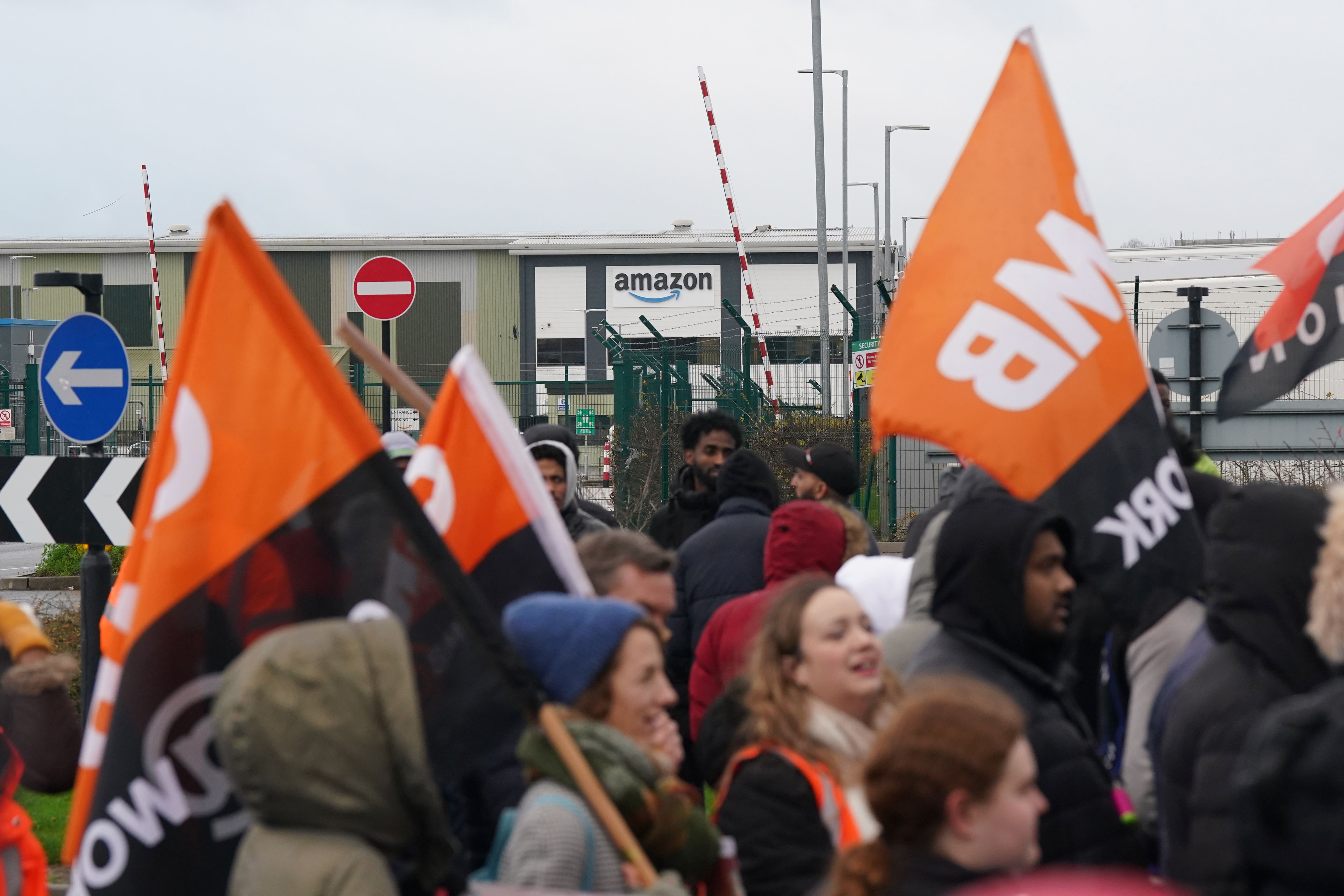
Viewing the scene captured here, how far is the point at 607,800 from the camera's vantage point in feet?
8.70

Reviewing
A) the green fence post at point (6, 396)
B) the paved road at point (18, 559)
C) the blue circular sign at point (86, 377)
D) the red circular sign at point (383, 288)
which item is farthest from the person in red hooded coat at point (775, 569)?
the paved road at point (18, 559)

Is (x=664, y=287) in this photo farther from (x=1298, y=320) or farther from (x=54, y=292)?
(x=1298, y=320)

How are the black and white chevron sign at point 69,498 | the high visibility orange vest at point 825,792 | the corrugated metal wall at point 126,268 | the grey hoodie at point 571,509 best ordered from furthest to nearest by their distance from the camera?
the corrugated metal wall at point 126,268
the black and white chevron sign at point 69,498
the grey hoodie at point 571,509
the high visibility orange vest at point 825,792

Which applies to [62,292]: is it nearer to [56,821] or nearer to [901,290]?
[56,821]

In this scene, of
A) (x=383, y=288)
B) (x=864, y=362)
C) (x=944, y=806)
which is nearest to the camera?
(x=944, y=806)

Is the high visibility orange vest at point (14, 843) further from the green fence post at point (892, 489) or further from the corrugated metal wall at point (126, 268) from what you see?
the corrugated metal wall at point (126, 268)

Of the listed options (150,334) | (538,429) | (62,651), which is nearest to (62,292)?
(150,334)

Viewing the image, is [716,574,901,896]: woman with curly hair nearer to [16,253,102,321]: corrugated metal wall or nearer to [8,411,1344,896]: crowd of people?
[8,411,1344,896]: crowd of people

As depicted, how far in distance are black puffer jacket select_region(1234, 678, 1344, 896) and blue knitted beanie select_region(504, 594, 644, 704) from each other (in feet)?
4.04

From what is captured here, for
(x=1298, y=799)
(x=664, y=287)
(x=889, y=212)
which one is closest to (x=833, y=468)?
(x=1298, y=799)

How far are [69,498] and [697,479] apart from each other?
118 inches

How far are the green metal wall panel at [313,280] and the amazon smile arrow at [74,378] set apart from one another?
4393 cm

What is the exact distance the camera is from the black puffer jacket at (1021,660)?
2.88m

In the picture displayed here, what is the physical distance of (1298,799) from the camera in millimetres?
2070
